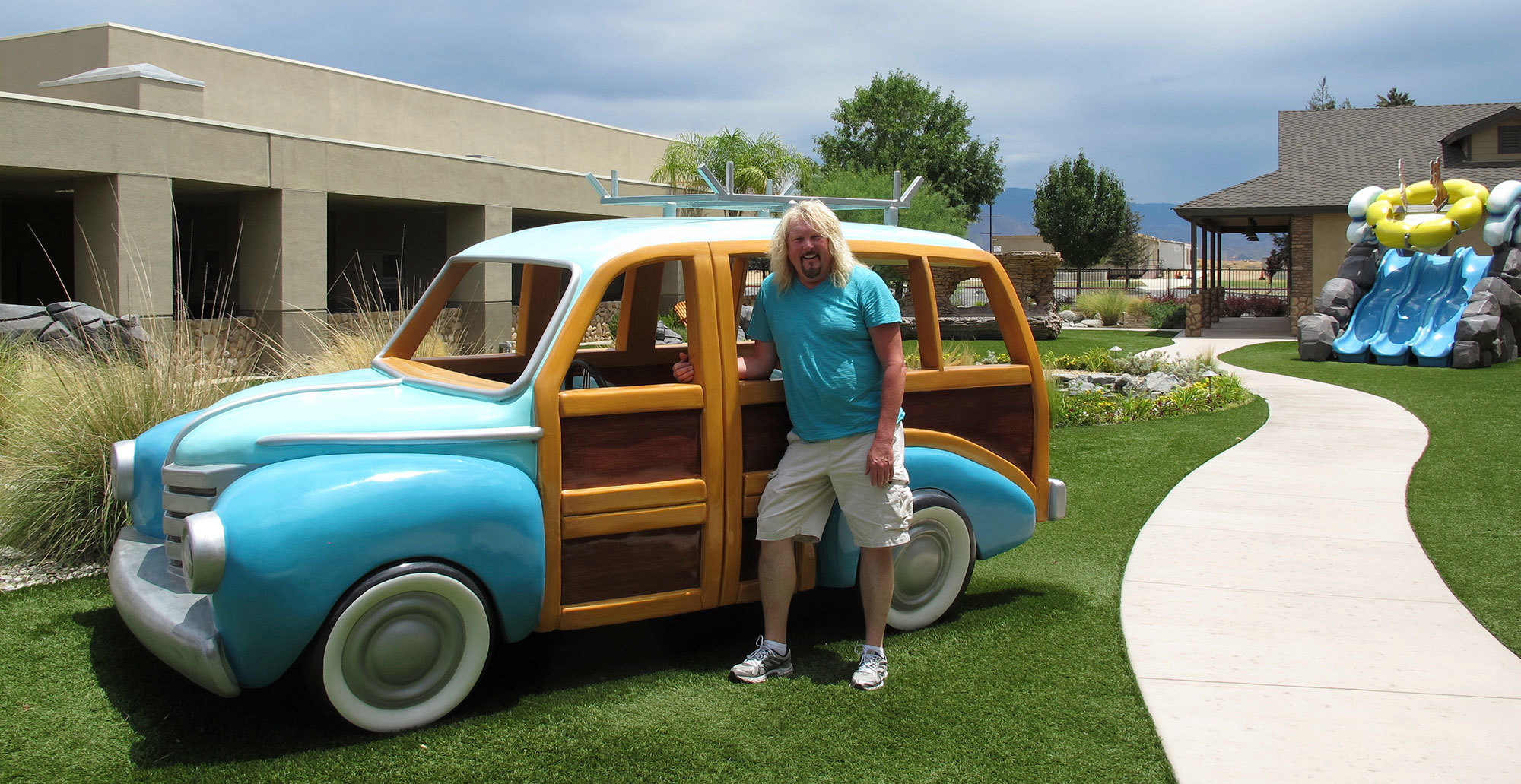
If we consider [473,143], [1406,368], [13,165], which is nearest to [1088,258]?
[473,143]

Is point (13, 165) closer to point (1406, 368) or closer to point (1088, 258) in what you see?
point (1406, 368)

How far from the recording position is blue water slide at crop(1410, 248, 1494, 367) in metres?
17.6

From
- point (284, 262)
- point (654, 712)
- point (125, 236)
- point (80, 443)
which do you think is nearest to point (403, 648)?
point (654, 712)

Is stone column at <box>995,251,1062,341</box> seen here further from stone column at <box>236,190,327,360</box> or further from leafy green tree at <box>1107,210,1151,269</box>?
leafy green tree at <box>1107,210,1151,269</box>

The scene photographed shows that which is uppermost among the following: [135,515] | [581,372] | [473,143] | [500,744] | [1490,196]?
[473,143]

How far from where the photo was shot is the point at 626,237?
168 inches

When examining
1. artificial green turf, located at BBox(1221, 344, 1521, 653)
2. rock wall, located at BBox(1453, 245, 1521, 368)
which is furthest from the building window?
artificial green turf, located at BBox(1221, 344, 1521, 653)

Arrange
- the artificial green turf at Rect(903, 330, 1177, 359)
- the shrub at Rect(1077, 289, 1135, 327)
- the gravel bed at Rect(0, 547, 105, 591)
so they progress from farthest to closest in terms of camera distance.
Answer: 1. the shrub at Rect(1077, 289, 1135, 327)
2. the artificial green turf at Rect(903, 330, 1177, 359)
3. the gravel bed at Rect(0, 547, 105, 591)

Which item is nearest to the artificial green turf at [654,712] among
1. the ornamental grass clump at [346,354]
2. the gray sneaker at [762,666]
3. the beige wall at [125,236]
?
the gray sneaker at [762,666]

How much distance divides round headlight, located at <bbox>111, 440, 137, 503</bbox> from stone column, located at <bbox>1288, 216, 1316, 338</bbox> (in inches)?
1055

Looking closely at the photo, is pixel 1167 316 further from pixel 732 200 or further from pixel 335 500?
pixel 335 500

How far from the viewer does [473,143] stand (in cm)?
2966

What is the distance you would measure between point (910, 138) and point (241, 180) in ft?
159

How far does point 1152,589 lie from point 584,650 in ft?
9.43
